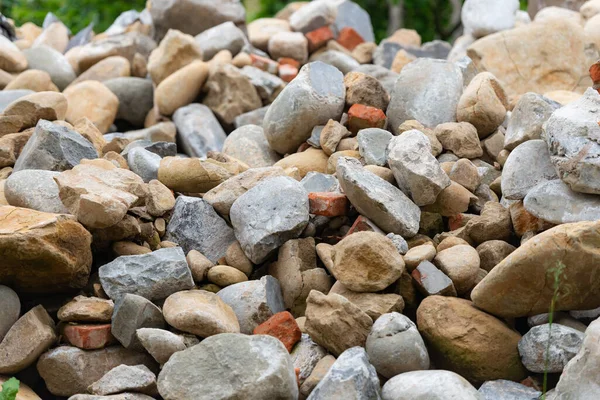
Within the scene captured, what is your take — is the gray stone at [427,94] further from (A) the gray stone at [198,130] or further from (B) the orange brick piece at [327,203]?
(A) the gray stone at [198,130]

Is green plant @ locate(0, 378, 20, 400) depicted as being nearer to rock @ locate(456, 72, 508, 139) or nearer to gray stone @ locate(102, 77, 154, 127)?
rock @ locate(456, 72, 508, 139)

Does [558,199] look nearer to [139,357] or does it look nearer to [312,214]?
[312,214]

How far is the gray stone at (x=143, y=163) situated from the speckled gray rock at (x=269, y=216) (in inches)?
20.7

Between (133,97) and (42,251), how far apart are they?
3190 millimetres

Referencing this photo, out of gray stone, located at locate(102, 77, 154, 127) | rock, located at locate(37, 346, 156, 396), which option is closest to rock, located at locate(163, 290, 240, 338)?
rock, located at locate(37, 346, 156, 396)

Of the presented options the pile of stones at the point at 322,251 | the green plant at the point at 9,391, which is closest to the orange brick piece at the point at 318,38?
the pile of stones at the point at 322,251

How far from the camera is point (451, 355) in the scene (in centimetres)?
243

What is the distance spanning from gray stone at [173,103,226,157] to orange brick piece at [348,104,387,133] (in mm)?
1561

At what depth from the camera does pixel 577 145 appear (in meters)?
2.61

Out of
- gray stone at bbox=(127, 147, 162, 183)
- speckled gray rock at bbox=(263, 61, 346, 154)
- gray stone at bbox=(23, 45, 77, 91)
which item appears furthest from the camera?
gray stone at bbox=(23, 45, 77, 91)

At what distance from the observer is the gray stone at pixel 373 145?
10.4 feet

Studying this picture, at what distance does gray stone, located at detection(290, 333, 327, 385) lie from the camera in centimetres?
246

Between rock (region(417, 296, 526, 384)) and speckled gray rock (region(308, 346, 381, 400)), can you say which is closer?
speckled gray rock (region(308, 346, 381, 400))

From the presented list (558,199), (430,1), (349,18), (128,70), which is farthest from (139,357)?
(430,1)
